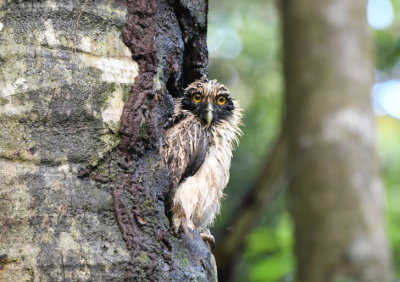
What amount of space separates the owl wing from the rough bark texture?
3.23 metres

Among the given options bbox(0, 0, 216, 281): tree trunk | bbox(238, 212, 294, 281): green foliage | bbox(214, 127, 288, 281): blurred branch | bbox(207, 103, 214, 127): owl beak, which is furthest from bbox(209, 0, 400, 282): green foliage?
bbox(0, 0, 216, 281): tree trunk

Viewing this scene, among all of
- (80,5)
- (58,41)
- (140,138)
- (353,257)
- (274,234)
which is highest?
(80,5)

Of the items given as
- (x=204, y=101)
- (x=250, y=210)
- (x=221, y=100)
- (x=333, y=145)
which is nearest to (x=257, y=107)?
(x=250, y=210)

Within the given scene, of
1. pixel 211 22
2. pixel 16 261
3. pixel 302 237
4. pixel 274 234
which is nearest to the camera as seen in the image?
pixel 16 261

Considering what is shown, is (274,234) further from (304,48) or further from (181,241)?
(181,241)

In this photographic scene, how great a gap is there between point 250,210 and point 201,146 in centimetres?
461

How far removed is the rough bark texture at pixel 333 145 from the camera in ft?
21.0

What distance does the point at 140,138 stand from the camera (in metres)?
2.50

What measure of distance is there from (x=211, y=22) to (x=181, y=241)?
19.9 ft

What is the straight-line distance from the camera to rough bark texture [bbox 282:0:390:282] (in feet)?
21.0

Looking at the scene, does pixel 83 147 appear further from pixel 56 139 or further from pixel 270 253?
pixel 270 253

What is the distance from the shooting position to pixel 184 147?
11.3 ft

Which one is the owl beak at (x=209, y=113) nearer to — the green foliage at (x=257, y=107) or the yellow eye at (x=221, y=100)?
the yellow eye at (x=221, y=100)

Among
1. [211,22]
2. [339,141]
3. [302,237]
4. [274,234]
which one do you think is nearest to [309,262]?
[302,237]
